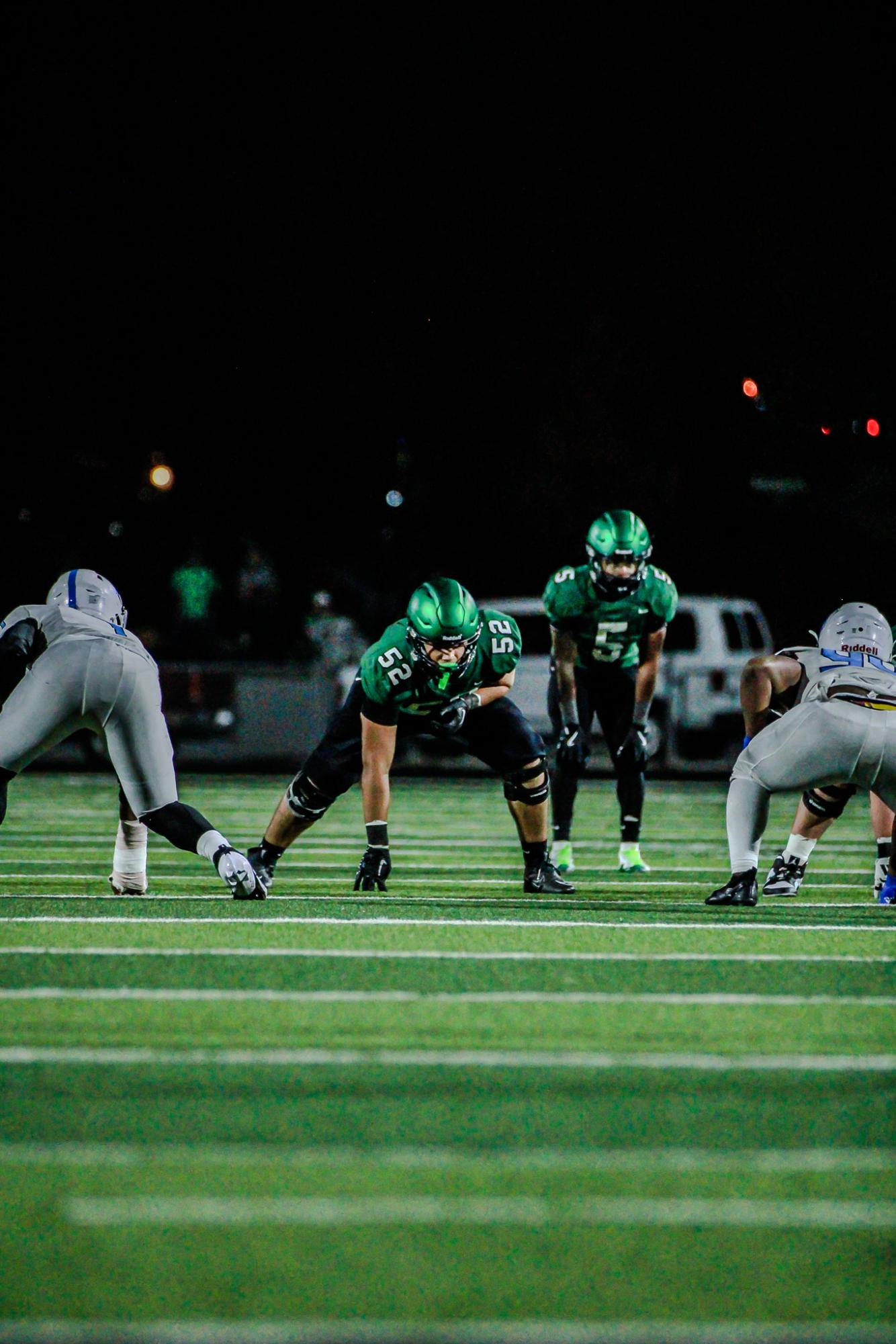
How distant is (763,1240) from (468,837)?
32.2 ft

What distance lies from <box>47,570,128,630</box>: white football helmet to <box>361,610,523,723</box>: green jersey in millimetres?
1235

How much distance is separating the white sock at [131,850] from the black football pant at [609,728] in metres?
2.91

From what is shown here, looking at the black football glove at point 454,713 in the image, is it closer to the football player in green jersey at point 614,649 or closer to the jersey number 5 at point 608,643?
the football player in green jersey at point 614,649

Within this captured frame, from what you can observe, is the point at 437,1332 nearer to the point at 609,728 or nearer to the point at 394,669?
the point at 394,669

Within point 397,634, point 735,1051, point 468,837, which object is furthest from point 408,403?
point 735,1051

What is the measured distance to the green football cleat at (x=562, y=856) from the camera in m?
11.0

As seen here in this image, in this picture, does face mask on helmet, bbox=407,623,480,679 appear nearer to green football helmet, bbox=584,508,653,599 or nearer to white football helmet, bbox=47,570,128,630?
white football helmet, bbox=47,570,128,630

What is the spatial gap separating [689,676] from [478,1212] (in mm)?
18395

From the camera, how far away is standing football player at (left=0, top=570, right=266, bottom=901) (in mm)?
8453

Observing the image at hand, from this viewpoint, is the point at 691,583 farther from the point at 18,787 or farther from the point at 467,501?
the point at 18,787

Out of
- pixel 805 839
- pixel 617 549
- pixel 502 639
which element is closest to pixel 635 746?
pixel 617 549

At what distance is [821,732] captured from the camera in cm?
840

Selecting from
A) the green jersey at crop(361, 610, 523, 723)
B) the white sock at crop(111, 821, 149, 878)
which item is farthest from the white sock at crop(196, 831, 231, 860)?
the green jersey at crop(361, 610, 523, 723)

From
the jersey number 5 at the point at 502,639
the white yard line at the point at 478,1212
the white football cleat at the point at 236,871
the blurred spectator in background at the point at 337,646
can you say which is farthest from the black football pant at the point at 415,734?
the blurred spectator in background at the point at 337,646
